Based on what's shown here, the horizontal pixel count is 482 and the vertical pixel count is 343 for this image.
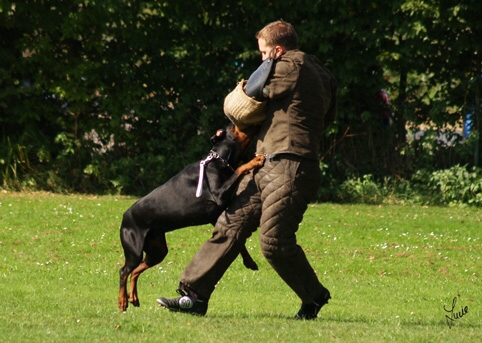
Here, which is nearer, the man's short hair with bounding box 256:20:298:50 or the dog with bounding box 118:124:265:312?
the man's short hair with bounding box 256:20:298:50

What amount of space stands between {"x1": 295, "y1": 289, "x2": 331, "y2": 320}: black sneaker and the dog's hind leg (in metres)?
1.17

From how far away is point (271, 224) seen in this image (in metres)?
6.09

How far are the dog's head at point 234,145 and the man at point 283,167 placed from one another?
0.34 meters

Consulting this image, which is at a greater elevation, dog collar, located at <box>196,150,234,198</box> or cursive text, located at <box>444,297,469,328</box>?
dog collar, located at <box>196,150,234,198</box>

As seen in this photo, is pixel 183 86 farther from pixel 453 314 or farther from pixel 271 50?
pixel 271 50

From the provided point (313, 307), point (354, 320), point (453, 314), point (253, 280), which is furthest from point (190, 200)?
point (253, 280)

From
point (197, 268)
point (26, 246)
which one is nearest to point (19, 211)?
point (26, 246)

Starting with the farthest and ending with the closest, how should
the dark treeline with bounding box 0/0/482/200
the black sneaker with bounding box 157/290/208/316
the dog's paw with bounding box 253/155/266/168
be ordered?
the dark treeline with bounding box 0/0/482/200 → the black sneaker with bounding box 157/290/208/316 → the dog's paw with bounding box 253/155/266/168

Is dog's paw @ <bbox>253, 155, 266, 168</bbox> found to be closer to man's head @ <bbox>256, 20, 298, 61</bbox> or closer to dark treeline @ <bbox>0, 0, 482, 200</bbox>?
man's head @ <bbox>256, 20, 298, 61</bbox>

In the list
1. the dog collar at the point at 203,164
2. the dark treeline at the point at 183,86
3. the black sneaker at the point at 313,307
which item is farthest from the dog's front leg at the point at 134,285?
the dark treeline at the point at 183,86

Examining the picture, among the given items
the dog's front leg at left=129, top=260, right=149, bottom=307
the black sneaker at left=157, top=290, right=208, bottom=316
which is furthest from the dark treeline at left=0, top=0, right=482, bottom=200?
the black sneaker at left=157, top=290, right=208, bottom=316

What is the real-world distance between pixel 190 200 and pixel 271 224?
75 cm

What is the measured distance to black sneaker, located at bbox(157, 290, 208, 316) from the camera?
21.2 feet

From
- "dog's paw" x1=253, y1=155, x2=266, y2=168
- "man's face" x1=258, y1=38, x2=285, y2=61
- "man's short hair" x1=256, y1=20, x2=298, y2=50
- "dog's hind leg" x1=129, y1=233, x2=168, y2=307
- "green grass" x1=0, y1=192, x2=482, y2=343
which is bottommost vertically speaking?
"green grass" x1=0, y1=192, x2=482, y2=343
